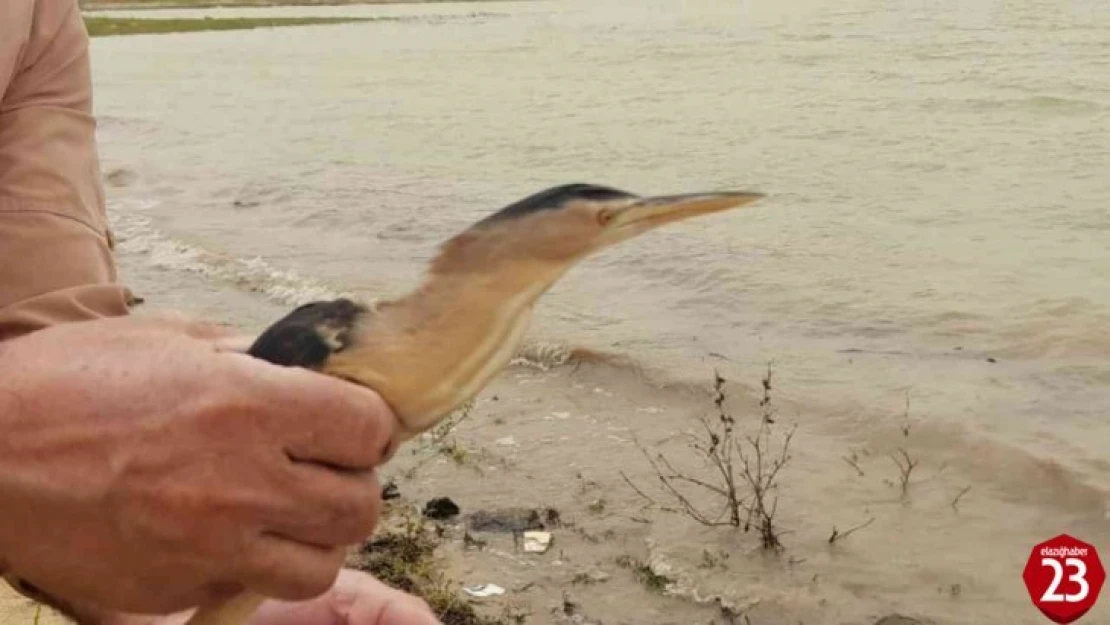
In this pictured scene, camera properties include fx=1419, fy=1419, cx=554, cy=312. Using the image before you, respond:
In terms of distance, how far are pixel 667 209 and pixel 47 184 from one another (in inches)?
44.9

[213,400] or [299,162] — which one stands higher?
[213,400]

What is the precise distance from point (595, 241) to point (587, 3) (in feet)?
197

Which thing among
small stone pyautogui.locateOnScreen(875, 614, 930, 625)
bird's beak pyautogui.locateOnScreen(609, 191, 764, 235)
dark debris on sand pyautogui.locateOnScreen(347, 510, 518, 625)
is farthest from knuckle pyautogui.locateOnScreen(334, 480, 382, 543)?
small stone pyautogui.locateOnScreen(875, 614, 930, 625)

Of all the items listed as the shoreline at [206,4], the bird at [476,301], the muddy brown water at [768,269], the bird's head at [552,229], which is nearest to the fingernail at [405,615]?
the bird at [476,301]

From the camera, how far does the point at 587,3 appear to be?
2366 inches

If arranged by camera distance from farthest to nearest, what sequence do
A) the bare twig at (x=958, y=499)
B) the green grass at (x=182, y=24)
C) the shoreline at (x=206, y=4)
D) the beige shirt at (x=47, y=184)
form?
the shoreline at (x=206, y=4), the green grass at (x=182, y=24), the bare twig at (x=958, y=499), the beige shirt at (x=47, y=184)

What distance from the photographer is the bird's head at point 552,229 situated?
4.75 feet

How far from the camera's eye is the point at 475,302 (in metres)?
1.46

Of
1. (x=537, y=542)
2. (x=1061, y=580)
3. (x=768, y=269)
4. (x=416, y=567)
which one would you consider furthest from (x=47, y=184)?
(x=768, y=269)

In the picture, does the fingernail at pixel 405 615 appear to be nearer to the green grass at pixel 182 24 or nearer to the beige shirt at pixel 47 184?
the beige shirt at pixel 47 184

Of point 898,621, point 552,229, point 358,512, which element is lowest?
point 898,621

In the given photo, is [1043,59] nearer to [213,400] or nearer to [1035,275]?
[1035,275]

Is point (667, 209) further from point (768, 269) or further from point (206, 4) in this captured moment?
point (206, 4)

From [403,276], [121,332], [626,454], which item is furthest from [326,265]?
[121,332]
